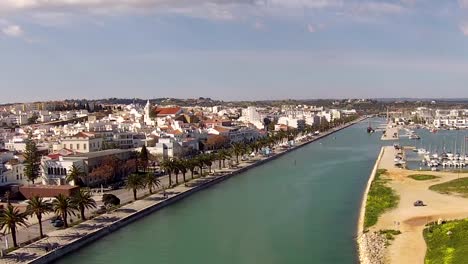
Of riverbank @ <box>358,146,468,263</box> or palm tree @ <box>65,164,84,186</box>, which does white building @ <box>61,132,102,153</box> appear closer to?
palm tree @ <box>65,164,84,186</box>

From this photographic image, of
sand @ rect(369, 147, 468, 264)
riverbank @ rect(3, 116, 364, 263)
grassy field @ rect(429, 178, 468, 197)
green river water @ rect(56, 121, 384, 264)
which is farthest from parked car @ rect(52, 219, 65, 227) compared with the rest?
grassy field @ rect(429, 178, 468, 197)

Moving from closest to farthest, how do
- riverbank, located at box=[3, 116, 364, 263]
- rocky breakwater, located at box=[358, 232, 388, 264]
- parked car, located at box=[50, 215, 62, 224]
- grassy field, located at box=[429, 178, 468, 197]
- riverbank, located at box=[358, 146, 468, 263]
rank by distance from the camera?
rocky breakwater, located at box=[358, 232, 388, 264], riverbank, located at box=[358, 146, 468, 263], riverbank, located at box=[3, 116, 364, 263], parked car, located at box=[50, 215, 62, 224], grassy field, located at box=[429, 178, 468, 197]

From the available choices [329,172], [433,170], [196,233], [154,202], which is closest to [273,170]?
[329,172]

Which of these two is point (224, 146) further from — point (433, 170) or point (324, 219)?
point (324, 219)

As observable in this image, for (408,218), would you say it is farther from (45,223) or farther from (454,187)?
(45,223)

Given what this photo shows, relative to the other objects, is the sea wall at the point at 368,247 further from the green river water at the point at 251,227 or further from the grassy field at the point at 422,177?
the grassy field at the point at 422,177

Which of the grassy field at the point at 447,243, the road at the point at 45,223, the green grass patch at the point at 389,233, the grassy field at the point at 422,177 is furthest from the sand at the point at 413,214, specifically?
the road at the point at 45,223
